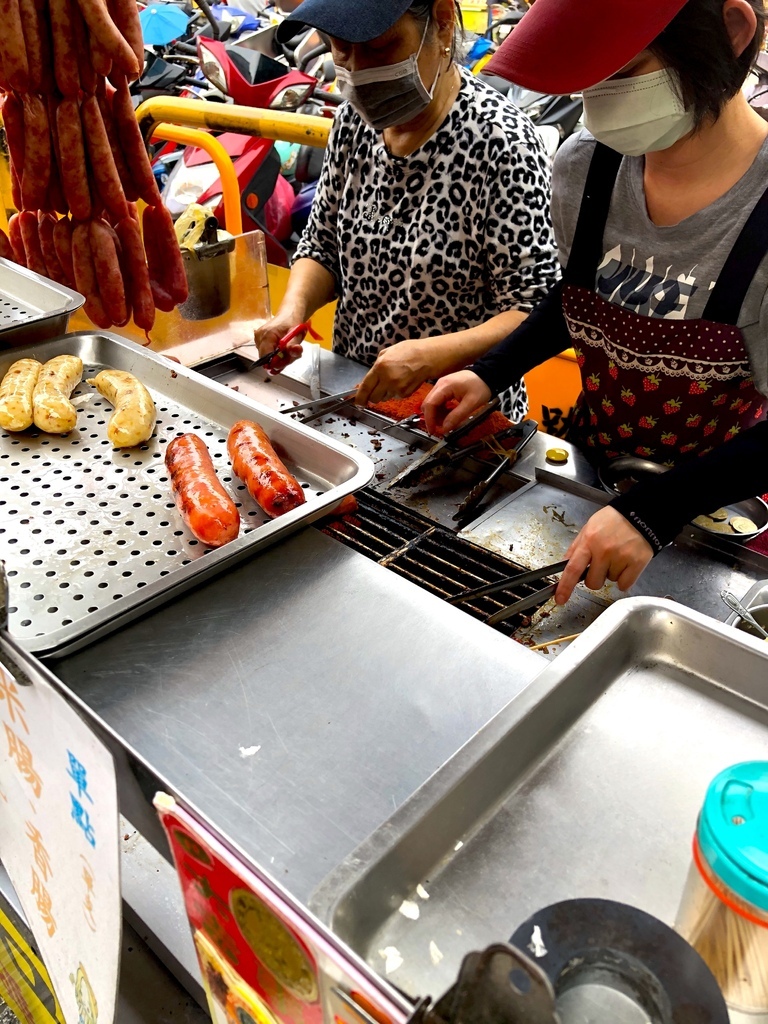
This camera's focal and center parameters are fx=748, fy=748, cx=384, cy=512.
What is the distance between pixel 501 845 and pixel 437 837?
0.08 m

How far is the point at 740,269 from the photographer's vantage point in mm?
1831

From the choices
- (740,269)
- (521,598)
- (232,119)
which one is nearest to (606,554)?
(521,598)

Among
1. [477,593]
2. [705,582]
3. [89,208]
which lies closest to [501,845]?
[477,593]

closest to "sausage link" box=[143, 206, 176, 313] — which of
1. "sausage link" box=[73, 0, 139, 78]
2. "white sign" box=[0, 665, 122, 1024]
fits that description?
"sausage link" box=[73, 0, 139, 78]

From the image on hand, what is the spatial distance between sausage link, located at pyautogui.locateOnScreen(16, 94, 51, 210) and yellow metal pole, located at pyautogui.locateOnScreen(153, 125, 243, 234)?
1.16 metres

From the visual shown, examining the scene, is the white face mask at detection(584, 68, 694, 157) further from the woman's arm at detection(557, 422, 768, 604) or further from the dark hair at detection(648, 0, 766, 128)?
the woman's arm at detection(557, 422, 768, 604)

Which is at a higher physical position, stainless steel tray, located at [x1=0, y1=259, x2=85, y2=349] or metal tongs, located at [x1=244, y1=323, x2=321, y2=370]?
stainless steel tray, located at [x1=0, y1=259, x2=85, y2=349]

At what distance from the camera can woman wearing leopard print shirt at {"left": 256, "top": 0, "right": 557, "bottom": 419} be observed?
2.36 meters

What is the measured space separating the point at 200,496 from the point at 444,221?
1.75 meters

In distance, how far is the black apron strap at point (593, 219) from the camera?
6.92ft

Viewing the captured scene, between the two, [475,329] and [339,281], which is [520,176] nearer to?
[475,329]

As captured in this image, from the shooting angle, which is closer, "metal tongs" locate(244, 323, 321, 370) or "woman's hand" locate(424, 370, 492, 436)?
"woman's hand" locate(424, 370, 492, 436)

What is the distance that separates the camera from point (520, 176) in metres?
2.54

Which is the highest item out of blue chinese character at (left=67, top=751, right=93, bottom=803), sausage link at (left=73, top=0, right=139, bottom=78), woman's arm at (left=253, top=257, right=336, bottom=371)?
sausage link at (left=73, top=0, right=139, bottom=78)
